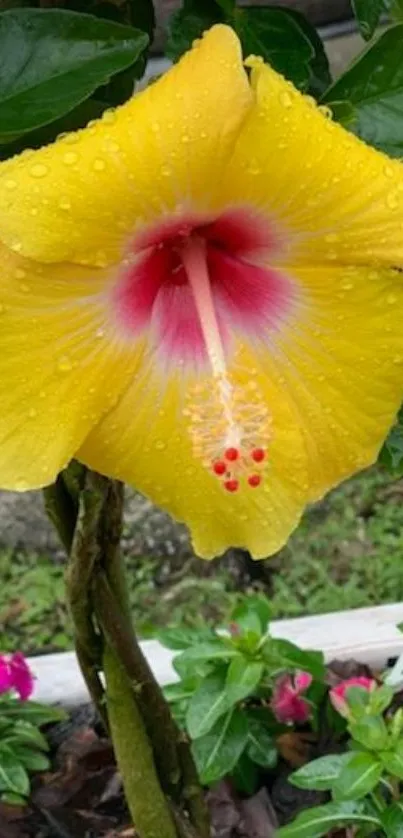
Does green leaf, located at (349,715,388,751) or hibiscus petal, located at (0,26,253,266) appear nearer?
hibiscus petal, located at (0,26,253,266)

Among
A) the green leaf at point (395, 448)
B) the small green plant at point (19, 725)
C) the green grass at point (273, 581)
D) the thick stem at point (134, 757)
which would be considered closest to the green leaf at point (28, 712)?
the small green plant at point (19, 725)

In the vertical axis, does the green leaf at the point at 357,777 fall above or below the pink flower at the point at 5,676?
above

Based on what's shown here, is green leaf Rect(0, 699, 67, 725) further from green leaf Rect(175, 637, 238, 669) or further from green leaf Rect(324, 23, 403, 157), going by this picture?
green leaf Rect(324, 23, 403, 157)

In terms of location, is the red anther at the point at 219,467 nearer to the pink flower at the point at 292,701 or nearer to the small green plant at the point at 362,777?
the small green plant at the point at 362,777

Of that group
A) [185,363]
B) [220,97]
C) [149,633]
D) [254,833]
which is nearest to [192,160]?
[220,97]

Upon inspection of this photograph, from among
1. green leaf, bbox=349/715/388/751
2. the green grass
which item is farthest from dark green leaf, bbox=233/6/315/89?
the green grass

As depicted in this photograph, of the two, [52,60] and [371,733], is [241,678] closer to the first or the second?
[371,733]
